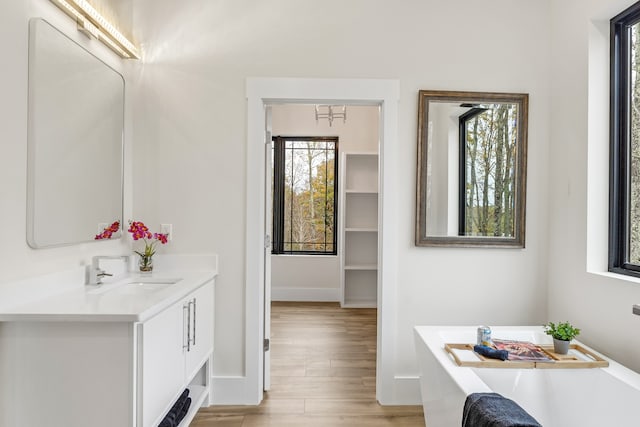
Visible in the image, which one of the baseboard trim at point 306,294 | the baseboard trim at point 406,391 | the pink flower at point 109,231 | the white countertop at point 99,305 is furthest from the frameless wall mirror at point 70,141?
the baseboard trim at point 306,294

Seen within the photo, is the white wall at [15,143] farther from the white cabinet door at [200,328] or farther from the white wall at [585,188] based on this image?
the white wall at [585,188]

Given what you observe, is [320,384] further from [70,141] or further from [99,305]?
[70,141]

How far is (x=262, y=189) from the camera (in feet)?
8.97

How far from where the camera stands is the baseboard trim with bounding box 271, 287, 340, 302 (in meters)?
5.45

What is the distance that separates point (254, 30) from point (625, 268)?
2.56m

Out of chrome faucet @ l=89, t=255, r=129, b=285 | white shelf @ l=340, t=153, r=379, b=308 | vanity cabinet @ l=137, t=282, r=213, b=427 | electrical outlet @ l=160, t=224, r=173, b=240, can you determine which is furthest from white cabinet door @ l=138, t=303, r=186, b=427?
white shelf @ l=340, t=153, r=379, b=308

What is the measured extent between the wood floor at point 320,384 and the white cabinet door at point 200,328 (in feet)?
1.41

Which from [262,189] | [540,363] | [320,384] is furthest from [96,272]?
[540,363]

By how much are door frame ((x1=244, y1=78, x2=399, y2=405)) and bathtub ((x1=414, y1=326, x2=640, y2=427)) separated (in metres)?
0.60

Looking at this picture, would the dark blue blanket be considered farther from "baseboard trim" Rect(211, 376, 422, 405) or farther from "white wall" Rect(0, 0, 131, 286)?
"white wall" Rect(0, 0, 131, 286)

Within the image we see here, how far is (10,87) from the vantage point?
1645mm

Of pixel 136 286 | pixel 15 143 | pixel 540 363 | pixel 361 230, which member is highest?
pixel 15 143

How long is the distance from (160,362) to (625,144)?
257 cm

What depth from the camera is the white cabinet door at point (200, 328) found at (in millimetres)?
2188
